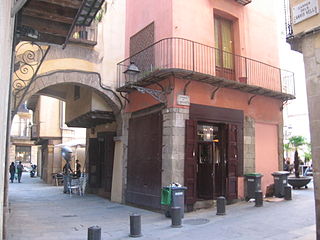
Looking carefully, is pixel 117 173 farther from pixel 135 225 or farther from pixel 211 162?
pixel 135 225

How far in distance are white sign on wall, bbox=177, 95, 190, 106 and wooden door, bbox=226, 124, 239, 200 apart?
7.06 feet

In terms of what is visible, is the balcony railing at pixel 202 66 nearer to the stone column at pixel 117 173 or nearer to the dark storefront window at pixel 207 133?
the dark storefront window at pixel 207 133

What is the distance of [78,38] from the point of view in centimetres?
1270

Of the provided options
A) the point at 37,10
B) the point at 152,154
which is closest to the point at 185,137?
the point at 152,154

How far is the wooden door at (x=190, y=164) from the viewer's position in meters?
10.6

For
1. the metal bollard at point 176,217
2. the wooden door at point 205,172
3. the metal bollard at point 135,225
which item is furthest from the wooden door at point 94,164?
the metal bollard at point 135,225

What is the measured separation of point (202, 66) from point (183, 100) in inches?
63.5

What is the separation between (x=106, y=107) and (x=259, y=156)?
262 inches

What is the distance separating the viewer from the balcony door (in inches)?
493

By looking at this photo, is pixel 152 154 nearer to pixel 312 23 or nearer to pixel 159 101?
pixel 159 101

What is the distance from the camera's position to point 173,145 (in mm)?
10539

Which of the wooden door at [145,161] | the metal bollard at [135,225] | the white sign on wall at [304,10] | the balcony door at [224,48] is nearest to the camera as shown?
the white sign on wall at [304,10]

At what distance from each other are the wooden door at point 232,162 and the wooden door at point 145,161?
104 inches

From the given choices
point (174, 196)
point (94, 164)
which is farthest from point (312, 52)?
point (94, 164)
